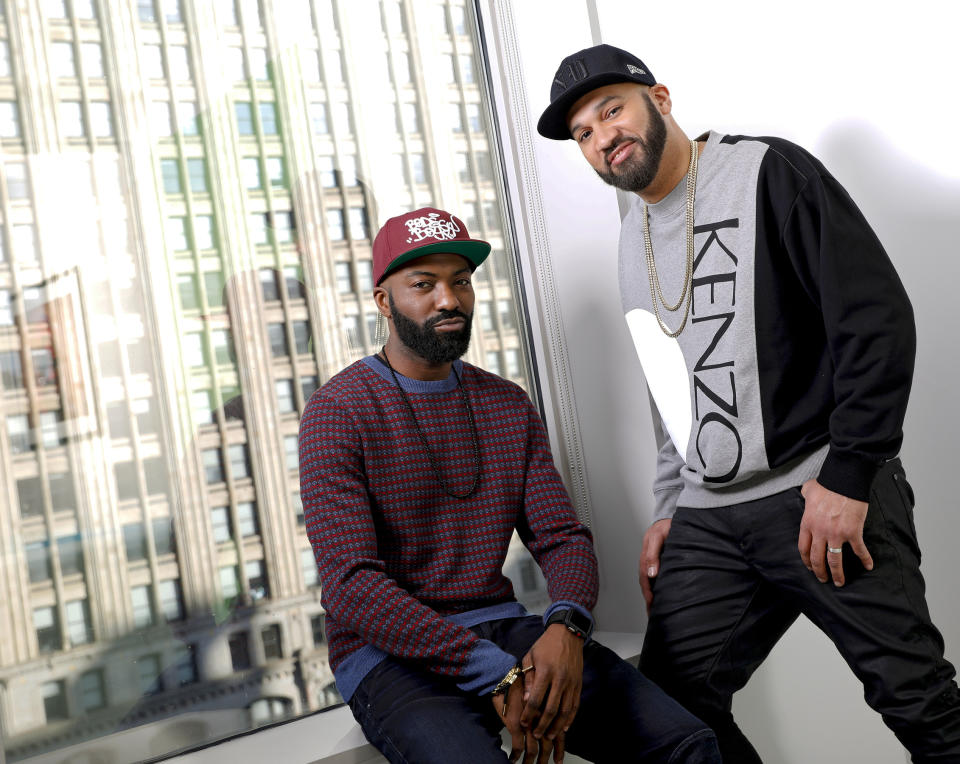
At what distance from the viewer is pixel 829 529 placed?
1431mm

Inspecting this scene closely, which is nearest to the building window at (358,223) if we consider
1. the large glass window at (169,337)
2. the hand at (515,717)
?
the large glass window at (169,337)

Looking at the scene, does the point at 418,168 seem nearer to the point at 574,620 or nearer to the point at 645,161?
the point at 645,161

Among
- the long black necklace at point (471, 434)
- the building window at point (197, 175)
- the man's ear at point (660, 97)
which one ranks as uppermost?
the building window at point (197, 175)

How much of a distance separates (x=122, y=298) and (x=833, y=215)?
1376 millimetres

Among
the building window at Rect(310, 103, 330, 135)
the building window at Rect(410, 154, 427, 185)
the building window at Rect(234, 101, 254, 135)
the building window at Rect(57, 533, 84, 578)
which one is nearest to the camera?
the building window at Rect(57, 533, 84, 578)

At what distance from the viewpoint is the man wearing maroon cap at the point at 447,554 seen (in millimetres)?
1507

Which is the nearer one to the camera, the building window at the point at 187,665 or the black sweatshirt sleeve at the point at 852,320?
the black sweatshirt sleeve at the point at 852,320

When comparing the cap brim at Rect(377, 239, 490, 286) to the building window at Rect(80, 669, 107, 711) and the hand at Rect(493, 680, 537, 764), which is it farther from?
the building window at Rect(80, 669, 107, 711)

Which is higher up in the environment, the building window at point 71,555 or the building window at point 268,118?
the building window at point 268,118

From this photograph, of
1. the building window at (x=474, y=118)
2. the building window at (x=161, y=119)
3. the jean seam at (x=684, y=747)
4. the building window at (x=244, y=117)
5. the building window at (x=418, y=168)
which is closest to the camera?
the jean seam at (x=684, y=747)

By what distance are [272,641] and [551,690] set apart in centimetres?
71

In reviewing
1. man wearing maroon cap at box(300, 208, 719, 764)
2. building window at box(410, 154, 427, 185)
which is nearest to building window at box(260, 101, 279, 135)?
building window at box(410, 154, 427, 185)

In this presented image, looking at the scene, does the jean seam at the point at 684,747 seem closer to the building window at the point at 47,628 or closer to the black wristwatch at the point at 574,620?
the black wristwatch at the point at 574,620

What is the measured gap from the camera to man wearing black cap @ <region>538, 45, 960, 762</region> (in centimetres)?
141
